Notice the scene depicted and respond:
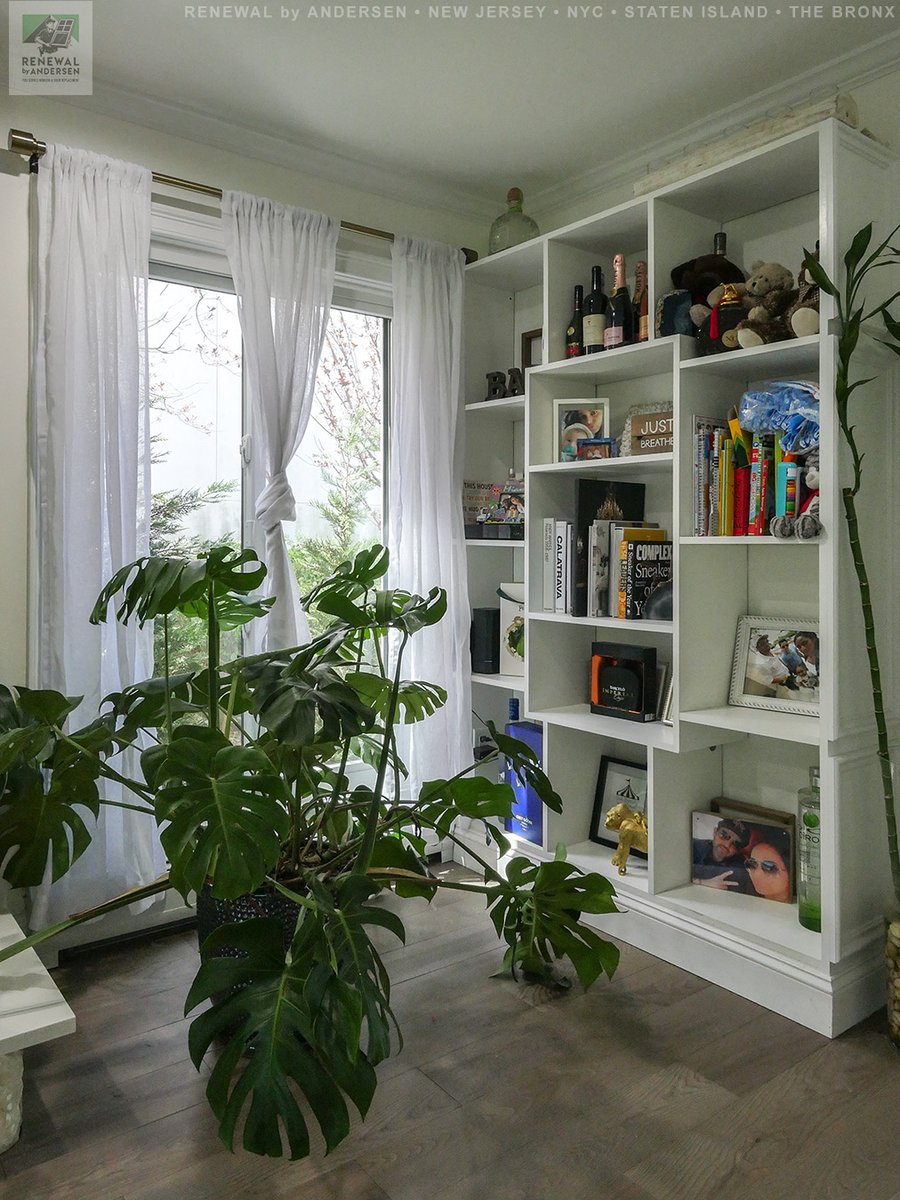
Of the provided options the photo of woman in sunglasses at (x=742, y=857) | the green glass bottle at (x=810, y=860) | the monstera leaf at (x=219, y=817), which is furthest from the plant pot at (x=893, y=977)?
the monstera leaf at (x=219, y=817)

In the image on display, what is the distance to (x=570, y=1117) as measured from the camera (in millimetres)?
1838

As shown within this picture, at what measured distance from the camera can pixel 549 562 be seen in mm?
2971

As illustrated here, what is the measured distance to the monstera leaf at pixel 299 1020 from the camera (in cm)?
148

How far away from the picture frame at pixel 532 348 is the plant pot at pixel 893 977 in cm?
228

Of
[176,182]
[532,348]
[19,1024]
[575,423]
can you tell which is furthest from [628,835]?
[176,182]

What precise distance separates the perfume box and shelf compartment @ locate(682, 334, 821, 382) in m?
0.87

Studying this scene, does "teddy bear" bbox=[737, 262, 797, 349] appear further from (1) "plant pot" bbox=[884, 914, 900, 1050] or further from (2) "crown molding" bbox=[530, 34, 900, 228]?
(1) "plant pot" bbox=[884, 914, 900, 1050]

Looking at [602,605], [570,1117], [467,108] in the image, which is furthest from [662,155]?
[570,1117]

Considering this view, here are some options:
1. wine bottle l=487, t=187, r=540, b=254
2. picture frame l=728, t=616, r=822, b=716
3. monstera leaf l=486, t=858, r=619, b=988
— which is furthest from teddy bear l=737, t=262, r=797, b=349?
monstera leaf l=486, t=858, r=619, b=988

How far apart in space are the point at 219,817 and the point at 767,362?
1.84 metres

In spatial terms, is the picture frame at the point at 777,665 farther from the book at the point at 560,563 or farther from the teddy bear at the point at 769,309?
the teddy bear at the point at 769,309

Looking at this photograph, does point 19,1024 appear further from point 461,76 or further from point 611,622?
point 461,76

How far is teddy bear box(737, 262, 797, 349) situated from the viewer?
2.33 meters

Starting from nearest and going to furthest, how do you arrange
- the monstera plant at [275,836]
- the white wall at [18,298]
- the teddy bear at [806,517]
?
the monstera plant at [275,836] < the teddy bear at [806,517] < the white wall at [18,298]
